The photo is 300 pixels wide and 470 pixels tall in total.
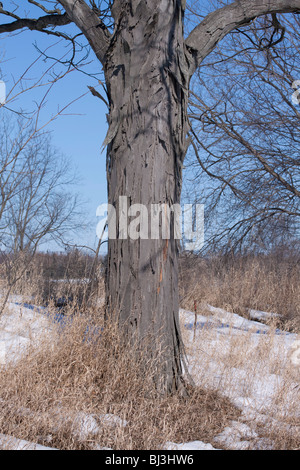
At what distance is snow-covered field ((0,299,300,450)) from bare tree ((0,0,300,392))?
53cm

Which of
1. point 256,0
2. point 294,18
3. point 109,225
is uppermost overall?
point 294,18

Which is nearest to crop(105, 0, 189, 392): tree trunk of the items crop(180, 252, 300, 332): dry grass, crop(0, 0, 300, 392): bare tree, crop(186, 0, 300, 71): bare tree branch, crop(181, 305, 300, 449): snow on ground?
crop(0, 0, 300, 392): bare tree

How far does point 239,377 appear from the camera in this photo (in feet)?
11.5

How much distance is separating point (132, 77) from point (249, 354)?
8.87 feet

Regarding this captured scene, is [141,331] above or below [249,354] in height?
above

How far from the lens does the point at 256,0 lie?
12.8 ft

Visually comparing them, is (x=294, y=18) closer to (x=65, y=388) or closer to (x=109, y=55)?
(x=109, y=55)

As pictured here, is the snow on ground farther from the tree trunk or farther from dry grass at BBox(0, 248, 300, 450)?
the tree trunk

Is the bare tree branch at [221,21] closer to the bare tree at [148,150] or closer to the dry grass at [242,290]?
the bare tree at [148,150]

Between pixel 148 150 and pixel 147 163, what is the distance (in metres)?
0.10

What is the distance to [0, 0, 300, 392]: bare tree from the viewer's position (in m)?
3.09

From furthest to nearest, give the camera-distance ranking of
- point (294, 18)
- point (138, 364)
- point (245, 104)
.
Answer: point (245, 104) < point (294, 18) < point (138, 364)

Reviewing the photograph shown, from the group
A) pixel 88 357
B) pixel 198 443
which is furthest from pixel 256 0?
pixel 198 443

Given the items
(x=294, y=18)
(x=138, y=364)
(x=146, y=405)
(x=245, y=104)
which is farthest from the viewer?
(x=245, y=104)
